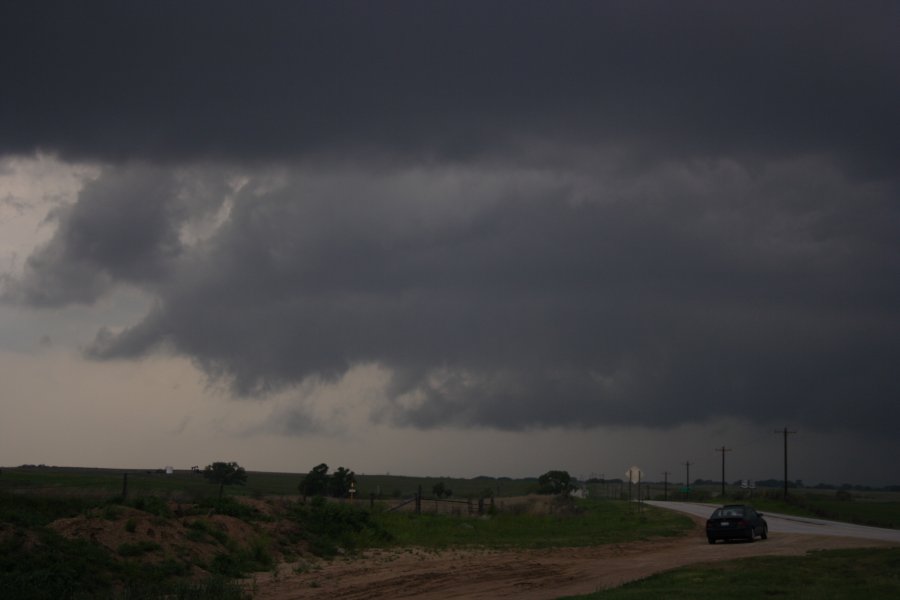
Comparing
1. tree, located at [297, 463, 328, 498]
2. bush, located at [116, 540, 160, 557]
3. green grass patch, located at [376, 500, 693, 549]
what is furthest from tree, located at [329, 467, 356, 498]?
bush, located at [116, 540, 160, 557]

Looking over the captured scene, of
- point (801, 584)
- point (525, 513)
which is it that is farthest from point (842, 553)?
point (525, 513)

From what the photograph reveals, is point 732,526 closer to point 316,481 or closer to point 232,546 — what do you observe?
point 232,546

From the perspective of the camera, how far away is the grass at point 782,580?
1994 cm

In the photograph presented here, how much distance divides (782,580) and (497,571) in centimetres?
911

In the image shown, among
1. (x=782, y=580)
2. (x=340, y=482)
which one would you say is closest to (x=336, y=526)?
(x=782, y=580)

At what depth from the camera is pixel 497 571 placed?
28469 millimetres

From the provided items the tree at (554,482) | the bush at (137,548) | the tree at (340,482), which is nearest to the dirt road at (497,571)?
the bush at (137,548)

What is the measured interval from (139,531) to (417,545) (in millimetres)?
14547

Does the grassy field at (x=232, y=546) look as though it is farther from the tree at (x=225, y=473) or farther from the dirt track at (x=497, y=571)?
the tree at (x=225, y=473)

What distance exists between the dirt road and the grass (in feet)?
6.05

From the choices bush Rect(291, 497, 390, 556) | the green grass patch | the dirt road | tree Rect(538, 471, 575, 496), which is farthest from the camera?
tree Rect(538, 471, 575, 496)

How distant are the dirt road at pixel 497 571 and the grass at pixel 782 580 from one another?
184cm

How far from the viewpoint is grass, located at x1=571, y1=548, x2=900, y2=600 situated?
1994 centimetres

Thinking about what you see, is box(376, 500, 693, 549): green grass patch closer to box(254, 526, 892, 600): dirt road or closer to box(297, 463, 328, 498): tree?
box(254, 526, 892, 600): dirt road
